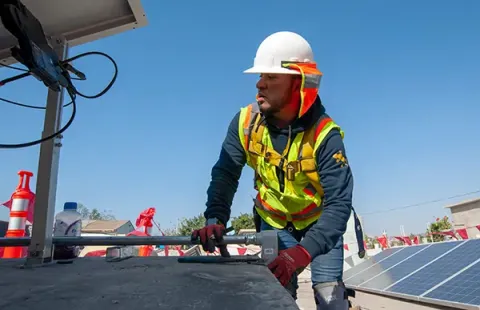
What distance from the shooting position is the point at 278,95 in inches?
96.0

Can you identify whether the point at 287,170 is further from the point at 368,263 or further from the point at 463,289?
the point at 368,263

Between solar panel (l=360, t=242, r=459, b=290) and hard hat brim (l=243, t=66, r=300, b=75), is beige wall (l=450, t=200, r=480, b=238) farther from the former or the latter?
hard hat brim (l=243, t=66, r=300, b=75)

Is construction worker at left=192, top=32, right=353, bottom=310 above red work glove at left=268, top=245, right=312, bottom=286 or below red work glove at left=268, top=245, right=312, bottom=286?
above

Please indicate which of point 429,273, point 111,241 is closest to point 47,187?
point 111,241

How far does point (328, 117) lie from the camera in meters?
2.42

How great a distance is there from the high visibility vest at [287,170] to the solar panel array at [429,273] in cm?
213

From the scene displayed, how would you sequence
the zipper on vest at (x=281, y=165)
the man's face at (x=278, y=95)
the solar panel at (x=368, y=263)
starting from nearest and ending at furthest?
the zipper on vest at (x=281, y=165) → the man's face at (x=278, y=95) → the solar panel at (x=368, y=263)

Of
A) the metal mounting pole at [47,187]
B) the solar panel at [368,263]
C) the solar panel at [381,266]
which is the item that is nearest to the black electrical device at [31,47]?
the metal mounting pole at [47,187]

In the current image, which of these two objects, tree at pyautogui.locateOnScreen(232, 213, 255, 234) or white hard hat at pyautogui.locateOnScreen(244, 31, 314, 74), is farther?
tree at pyautogui.locateOnScreen(232, 213, 255, 234)

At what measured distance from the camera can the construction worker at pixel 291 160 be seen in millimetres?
2189

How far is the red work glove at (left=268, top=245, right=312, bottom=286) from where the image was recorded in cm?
167

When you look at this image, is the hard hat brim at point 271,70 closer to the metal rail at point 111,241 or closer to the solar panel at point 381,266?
the metal rail at point 111,241

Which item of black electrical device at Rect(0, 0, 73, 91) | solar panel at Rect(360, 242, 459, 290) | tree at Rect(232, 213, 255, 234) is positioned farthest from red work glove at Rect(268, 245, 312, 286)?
tree at Rect(232, 213, 255, 234)

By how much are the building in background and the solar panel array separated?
12356mm
